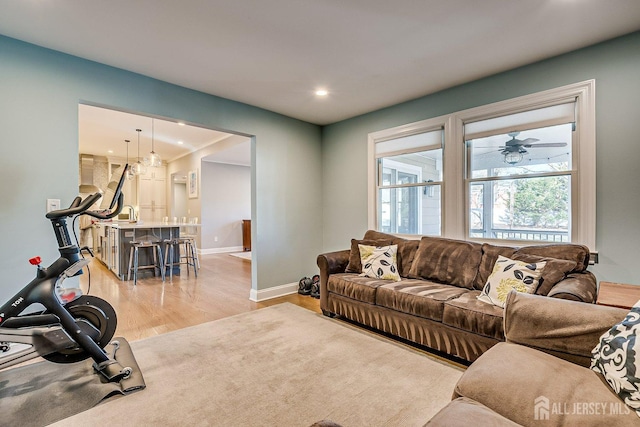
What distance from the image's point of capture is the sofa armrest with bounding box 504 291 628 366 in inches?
53.6

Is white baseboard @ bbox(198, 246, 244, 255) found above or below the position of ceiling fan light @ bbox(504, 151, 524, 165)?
below

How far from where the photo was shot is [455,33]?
235 cm

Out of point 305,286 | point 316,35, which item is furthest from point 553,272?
point 305,286

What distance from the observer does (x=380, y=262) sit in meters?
3.28

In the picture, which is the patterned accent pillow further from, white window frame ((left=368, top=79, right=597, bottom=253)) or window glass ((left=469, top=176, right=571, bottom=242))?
window glass ((left=469, top=176, right=571, bottom=242))

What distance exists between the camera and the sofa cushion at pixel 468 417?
978 millimetres

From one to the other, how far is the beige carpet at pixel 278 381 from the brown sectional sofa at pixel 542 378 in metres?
0.66

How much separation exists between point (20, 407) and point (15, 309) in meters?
0.59

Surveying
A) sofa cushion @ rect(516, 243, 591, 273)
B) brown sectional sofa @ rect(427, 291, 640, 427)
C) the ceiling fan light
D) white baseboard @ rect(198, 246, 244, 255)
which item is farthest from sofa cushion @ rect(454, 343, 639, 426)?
white baseboard @ rect(198, 246, 244, 255)

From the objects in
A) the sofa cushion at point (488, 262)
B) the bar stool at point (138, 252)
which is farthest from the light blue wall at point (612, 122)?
the bar stool at point (138, 252)

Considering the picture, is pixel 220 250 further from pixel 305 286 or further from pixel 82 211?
pixel 82 211

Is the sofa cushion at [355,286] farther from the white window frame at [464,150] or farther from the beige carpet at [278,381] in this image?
the white window frame at [464,150]

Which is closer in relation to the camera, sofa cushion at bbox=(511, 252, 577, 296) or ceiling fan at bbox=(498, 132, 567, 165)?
sofa cushion at bbox=(511, 252, 577, 296)

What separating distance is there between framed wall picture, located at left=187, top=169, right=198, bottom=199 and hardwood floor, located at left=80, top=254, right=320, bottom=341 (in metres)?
2.99
